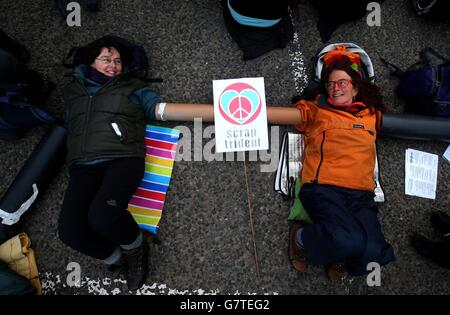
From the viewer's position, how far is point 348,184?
1863 millimetres

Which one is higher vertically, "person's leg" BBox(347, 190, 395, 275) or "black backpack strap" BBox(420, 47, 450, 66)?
"black backpack strap" BBox(420, 47, 450, 66)

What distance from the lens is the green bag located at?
2021mm

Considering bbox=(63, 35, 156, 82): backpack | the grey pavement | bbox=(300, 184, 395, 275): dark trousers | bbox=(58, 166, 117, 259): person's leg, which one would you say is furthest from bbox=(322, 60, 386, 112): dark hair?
bbox=(58, 166, 117, 259): person's leg

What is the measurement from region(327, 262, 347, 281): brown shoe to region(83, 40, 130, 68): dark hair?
1833 millimetres

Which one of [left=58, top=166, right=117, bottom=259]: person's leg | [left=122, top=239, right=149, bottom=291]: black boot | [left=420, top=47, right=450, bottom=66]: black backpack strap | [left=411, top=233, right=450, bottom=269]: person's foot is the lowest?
[left=122, top=239, right=149, bottom=291]: black boot

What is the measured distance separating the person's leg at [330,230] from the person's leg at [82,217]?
1.15 meters

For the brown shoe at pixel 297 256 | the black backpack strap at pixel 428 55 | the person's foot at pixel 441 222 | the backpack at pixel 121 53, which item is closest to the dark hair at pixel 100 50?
the backpack at pixel 121 53

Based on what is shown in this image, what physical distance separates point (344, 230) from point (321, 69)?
107 cm

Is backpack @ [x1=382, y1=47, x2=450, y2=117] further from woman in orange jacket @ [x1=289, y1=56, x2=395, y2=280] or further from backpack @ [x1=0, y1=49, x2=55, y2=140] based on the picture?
backpack @ [x1=0, y1=49, x2=55, y2=140]

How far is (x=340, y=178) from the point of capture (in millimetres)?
1858

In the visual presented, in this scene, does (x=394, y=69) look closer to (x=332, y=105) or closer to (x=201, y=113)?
(x=332, y=105)

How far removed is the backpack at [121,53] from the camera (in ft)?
6.41

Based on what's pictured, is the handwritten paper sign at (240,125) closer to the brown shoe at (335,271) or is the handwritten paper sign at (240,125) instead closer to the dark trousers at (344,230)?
the dark trousers at (344,230)
